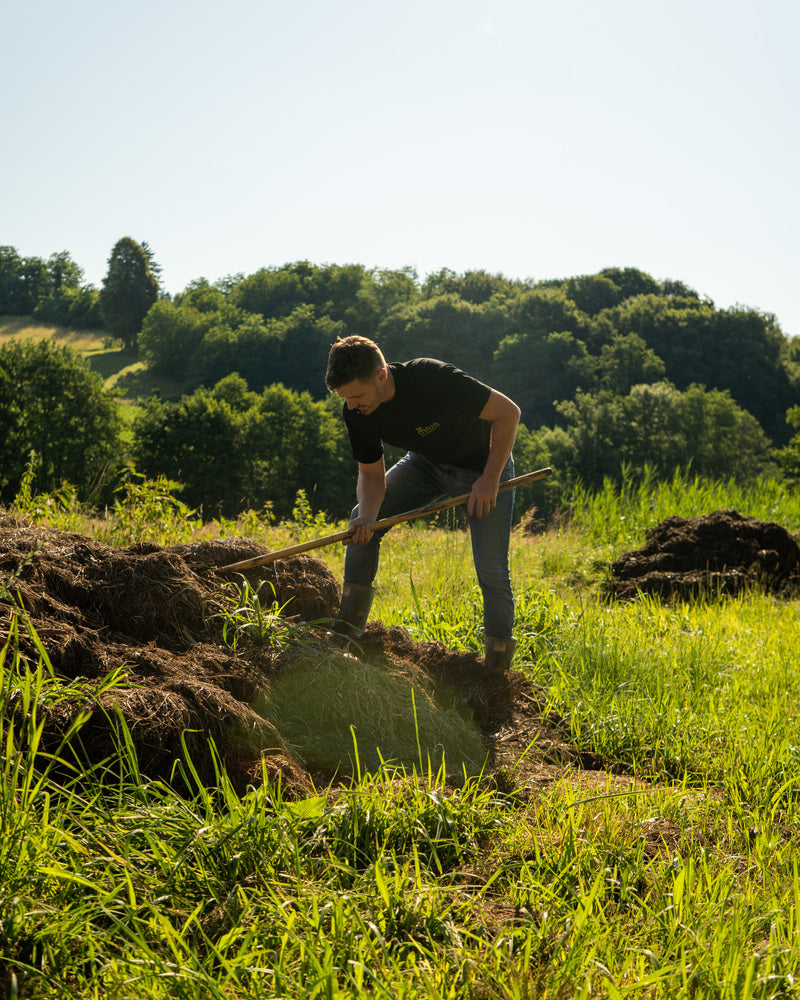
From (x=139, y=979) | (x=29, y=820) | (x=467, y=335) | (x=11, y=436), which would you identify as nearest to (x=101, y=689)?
(x=29, y=820)

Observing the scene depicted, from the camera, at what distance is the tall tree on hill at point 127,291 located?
70.2 m

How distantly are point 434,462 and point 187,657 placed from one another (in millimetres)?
1804

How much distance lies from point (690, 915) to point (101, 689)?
2059 mm

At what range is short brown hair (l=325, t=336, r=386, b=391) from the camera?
3.62m

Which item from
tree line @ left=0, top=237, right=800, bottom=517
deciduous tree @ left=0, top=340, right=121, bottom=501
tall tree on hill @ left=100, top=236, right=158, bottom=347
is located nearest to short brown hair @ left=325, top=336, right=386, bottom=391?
tree line @ left=0, top=237, right=800, bottom=517

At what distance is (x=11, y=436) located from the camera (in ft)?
95.5

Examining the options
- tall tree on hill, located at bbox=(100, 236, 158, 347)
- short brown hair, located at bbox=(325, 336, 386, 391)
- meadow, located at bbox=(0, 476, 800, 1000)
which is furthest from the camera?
tall tree on hill, located at bbox=(100, 236, 158, 347)

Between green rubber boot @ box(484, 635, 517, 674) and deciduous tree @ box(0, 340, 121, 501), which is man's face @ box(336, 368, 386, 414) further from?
deciduous tree @ box(0, 340, 121, 501)

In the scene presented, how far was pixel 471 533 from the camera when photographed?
13.8 ft

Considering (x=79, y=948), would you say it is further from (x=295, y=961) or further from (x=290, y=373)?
(x=290, y=373)

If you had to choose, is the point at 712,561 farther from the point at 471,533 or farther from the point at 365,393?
the point at 365,393

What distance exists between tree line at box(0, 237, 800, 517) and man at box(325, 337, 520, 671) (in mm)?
20084

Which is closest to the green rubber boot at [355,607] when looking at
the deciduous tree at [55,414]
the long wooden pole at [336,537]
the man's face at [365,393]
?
the long wooden pole at [336,537]

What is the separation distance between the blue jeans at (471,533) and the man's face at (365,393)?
0.42 metres
